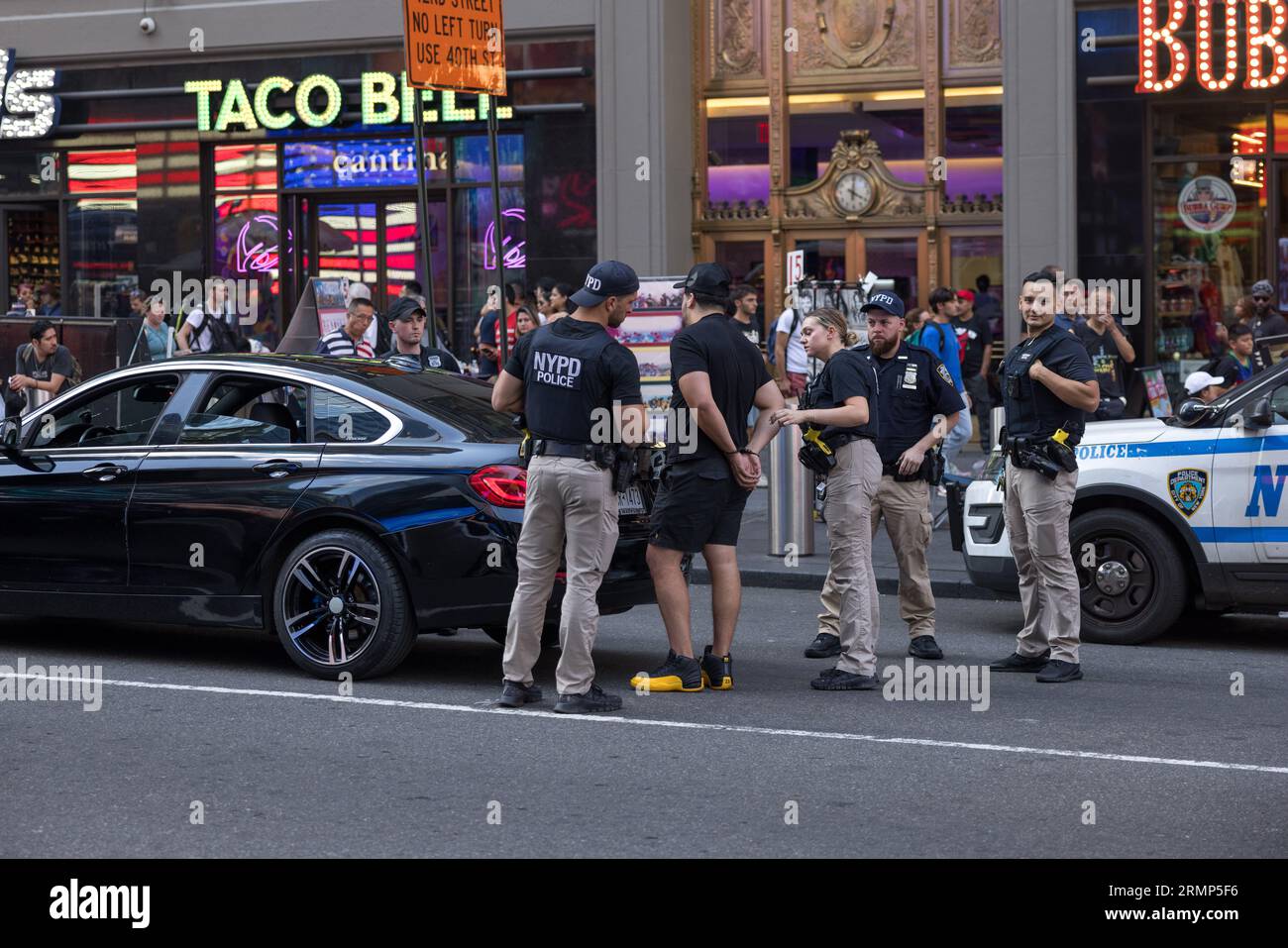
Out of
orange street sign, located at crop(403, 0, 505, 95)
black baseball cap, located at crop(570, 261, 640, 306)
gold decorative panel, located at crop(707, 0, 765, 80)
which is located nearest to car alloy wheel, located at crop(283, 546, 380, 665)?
black baseball cap, located at crop(570, 261, 640, 306)

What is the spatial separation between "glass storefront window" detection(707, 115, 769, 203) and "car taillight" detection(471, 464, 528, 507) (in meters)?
12.7

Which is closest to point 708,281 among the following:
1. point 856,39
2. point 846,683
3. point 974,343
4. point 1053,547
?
point 846,683

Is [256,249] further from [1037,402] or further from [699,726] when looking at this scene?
[699,726]

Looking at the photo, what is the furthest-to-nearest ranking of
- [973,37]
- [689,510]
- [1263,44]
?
[973,37]
[1263,44]
[689,510]

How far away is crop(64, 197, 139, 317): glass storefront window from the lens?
22.0m

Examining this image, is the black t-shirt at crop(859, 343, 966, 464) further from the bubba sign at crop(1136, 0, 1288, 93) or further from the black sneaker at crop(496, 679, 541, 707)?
the bubba sign at crop(1136, 0, 1288, 93)

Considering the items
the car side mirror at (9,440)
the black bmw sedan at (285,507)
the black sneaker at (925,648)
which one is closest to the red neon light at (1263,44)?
the black sneaker at (925,648)

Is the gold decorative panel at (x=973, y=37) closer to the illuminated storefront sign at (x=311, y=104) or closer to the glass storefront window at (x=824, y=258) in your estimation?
the glass storefront window at (x=824, y=258)

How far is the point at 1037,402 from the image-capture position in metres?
8.45

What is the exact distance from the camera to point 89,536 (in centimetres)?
869

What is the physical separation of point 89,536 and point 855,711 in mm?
3748

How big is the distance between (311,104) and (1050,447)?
14.4 m

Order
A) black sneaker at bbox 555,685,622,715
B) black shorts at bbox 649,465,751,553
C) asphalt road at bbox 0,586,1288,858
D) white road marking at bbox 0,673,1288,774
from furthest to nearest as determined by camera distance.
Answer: black shorts at bbox 649,465,751,553 → black sneaker at bbox 555,685,622,715 → white road marking at bbox 0,673,1288,774 → asphalt road at bbox 0,586,1288,858

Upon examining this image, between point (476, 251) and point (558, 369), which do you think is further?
point (476, 251)
